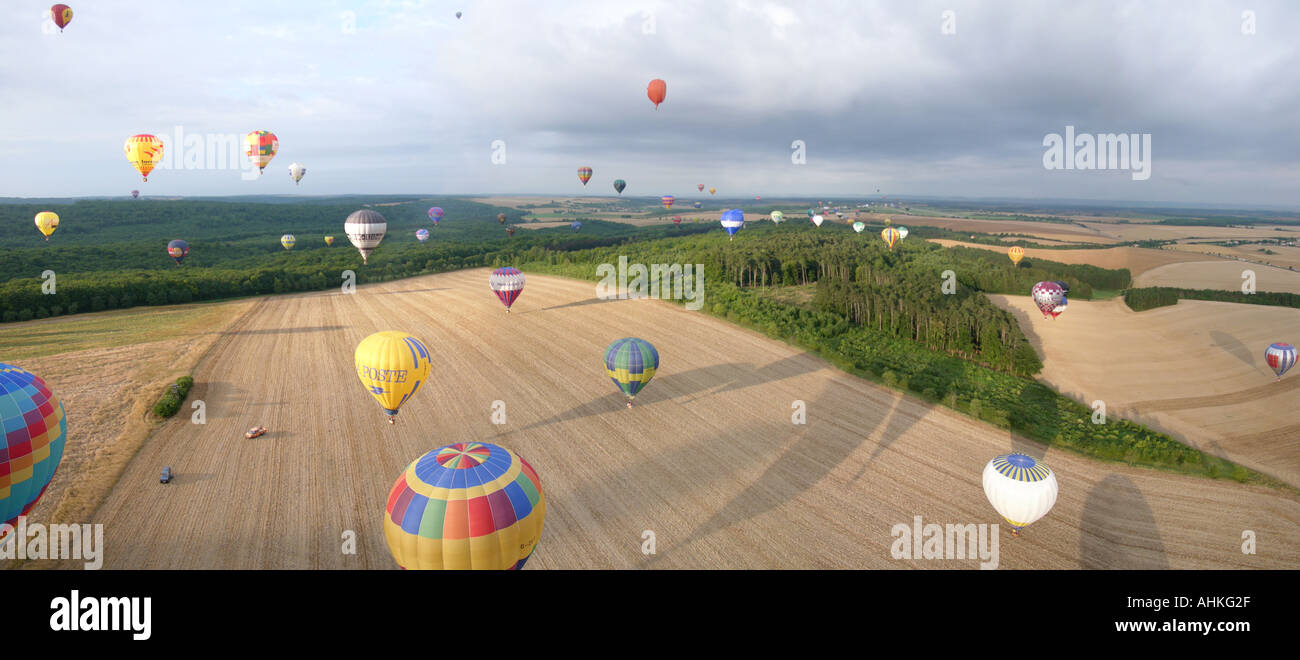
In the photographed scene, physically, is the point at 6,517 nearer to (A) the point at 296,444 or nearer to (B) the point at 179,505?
(B) the point at 179,505

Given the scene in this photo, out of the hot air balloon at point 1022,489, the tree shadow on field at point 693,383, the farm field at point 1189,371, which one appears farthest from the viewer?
the tree shadow on field at point 693,383

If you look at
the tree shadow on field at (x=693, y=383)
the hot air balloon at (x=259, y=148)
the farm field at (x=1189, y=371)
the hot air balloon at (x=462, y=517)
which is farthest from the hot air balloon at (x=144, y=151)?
the farm field at (x=1189, y=371)

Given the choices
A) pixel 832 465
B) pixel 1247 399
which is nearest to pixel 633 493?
pixel 832 465

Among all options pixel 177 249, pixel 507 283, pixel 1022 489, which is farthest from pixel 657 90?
pixel 177 249

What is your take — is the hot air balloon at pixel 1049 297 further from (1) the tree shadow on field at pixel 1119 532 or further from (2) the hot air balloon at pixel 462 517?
(2) the hot air balloon at pixel 462 517

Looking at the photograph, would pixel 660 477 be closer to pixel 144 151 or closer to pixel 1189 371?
pixel 1189 371
